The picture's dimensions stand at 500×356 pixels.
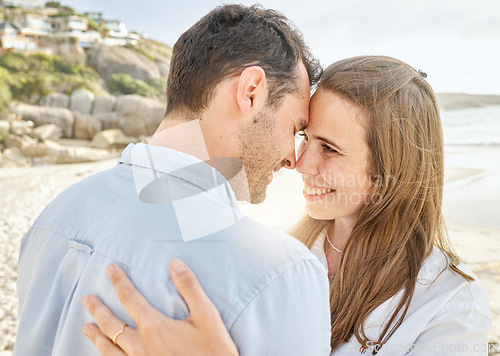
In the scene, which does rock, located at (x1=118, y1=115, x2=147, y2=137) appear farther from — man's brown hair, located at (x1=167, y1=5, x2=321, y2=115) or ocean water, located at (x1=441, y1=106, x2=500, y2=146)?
man's brown hair, located at (x1=167, y1=5, x2=321, y2=115)

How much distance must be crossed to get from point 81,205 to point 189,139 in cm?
50

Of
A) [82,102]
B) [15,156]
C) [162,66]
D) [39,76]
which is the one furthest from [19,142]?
[162,66]

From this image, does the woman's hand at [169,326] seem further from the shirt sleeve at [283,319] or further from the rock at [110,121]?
the rock at [110,121]

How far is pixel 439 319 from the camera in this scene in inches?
73.6

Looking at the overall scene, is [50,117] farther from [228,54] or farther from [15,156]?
[228,54]

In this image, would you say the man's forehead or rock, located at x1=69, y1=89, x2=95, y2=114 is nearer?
the man's forehead

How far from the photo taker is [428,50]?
4816cm

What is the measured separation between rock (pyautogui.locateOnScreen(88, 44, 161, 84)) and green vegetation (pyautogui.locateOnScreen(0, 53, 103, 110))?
132 centimetres

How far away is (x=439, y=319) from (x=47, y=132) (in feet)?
80.9

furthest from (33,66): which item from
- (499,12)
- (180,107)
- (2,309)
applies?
(499,12)

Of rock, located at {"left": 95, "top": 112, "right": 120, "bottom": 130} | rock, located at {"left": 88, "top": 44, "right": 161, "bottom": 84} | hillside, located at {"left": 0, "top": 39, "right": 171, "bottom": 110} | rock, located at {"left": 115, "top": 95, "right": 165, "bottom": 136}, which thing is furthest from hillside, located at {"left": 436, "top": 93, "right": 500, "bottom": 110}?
rock, located at {"left": 88, "top": 44, "right": 161, "bottom": 84}

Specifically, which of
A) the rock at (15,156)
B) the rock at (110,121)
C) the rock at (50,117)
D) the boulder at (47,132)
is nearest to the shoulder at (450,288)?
the rock at (15,156)

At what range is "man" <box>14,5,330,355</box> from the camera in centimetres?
106

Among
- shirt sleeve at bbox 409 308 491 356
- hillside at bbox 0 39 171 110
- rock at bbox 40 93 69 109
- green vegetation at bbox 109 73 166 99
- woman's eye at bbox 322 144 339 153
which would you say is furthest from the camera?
green vegetation at bbox 109 73 166 99
